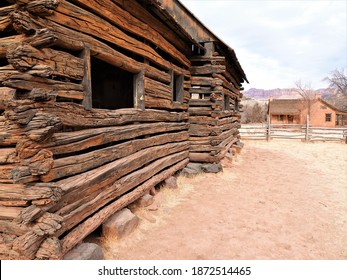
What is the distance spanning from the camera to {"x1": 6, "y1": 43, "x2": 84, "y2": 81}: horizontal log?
2326 mm

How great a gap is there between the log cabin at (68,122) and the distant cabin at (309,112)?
111 ft

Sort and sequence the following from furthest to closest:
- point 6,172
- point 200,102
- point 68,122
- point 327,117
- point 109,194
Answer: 1. point 327,117
2. point 200,102
3. point 109,194
4. point 68,122
5. point 6,172

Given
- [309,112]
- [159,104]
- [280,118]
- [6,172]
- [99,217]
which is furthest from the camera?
[280,118]

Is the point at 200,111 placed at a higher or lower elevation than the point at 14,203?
higher

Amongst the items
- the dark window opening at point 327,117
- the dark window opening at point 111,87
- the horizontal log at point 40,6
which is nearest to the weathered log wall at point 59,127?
the horizontal log at point 40,6

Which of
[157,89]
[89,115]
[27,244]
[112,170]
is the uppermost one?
[157,89]

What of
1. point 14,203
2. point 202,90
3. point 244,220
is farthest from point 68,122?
point 202,90

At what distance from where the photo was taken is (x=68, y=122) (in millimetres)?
2852

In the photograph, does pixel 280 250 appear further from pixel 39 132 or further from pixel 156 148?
pixel 39 132

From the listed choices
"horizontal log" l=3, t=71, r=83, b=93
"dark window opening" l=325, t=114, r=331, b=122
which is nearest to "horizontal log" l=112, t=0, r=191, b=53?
"horizontal log" l=3, t=71, r=83, b=93

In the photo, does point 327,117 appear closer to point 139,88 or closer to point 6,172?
point 139,88

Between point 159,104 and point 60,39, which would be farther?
point 159,104

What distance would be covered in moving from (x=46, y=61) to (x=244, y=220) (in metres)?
4.12
